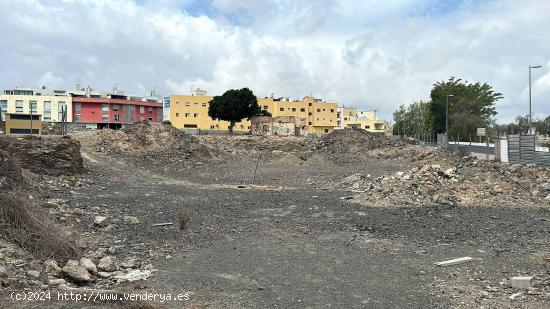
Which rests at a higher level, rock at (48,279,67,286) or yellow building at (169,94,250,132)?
yellow building at (169,94,250,132)

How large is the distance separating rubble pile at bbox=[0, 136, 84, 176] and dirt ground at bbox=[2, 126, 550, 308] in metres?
1.65

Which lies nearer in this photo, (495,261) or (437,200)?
(495,261)

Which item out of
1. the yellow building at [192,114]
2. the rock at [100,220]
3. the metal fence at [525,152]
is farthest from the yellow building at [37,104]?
the rock at [100,220]

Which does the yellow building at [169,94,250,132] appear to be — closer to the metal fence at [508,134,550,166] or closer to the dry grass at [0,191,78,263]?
the metal fence at [508,134,550,166]

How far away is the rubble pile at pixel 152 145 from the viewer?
3109 cm

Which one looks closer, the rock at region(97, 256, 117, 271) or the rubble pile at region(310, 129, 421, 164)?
the rock at region(97, 256, 117, 271)

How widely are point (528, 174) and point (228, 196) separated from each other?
1246 cm

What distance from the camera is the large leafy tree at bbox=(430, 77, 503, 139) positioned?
6075cm

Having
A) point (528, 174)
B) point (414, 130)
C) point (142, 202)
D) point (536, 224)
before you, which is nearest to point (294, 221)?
point (142, 202)

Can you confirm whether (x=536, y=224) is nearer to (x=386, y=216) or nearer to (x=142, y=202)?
(x=386, y=216)

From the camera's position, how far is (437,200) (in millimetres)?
15250

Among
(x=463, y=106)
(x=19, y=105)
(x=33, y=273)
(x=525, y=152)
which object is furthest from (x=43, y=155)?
(x=19, y=105)

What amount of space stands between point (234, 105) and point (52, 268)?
60.1 meters

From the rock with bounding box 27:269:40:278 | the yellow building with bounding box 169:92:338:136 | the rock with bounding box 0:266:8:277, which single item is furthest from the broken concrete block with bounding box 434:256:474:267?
the yellow building with bounding box 169:92:338:136
